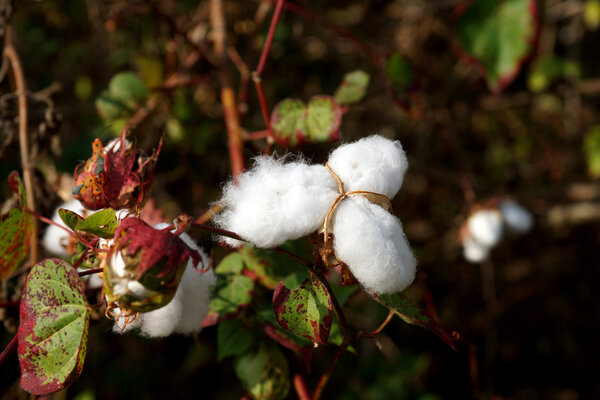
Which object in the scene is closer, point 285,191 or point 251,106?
point 285,191

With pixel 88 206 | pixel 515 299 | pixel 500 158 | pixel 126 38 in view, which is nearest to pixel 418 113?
pixel 88 206

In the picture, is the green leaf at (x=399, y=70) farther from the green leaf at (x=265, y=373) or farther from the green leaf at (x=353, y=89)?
the green leaf at (x=265, y=373)

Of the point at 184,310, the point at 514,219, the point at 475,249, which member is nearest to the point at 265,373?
the point at 184,310

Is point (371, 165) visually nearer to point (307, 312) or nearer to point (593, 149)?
point (307, 312)

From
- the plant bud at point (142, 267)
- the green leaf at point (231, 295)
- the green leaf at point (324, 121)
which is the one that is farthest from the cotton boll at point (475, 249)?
the plant bud at point (142, 267)

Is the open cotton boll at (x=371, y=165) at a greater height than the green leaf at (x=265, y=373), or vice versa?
the open cotton boll at (x=371, y=165)

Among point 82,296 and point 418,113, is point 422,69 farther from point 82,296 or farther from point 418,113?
point 82,296

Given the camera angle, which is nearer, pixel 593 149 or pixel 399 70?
pixel 399 70
